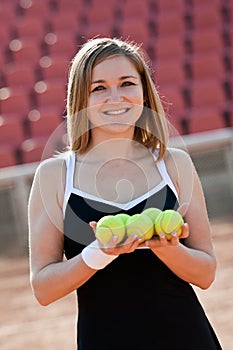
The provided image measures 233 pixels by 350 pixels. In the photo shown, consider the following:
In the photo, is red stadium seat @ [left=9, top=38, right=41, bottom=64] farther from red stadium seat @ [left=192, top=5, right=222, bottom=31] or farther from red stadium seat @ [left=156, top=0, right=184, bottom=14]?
red stadium seat @ [left=192, top=5, right=222, bottom=31]

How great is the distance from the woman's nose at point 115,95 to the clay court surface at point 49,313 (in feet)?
7.39

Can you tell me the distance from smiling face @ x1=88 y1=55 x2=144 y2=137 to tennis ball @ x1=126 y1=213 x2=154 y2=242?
0.25m

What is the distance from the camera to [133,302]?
1.53 m

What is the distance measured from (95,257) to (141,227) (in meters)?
0.11

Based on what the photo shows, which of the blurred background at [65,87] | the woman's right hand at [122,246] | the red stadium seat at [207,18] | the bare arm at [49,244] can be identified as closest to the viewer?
the woman's right hand at [122,246]

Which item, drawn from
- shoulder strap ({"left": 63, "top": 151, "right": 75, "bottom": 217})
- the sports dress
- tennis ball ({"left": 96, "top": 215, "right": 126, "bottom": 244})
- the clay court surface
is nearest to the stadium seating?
the clay court surface

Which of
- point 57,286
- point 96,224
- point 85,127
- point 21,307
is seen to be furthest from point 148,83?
point 21,307

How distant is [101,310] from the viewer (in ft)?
5.05

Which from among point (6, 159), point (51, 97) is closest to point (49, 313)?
point (6, 159)

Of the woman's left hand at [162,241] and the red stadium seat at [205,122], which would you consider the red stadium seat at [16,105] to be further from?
the woman's left hand at [162,241]

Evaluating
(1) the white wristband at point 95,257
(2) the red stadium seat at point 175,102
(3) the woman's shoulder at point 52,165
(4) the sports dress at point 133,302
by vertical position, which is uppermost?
(3) the woman's shoulder at point 52,165

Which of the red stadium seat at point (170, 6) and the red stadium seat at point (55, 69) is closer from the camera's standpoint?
the red stadium seat at point (55, 69)

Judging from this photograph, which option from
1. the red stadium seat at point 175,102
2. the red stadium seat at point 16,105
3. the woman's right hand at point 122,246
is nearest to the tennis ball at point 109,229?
the woman's right hand at point 122,246

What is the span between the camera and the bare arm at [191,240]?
58.7 inches
